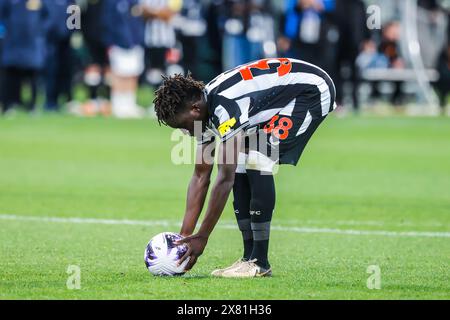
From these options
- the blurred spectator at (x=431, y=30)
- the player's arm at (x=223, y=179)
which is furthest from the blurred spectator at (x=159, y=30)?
the player's arm at (x=223, y=179)

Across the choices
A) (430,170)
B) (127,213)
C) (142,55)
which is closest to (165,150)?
(430,170)

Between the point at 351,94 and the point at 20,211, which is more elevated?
the point at 351,94

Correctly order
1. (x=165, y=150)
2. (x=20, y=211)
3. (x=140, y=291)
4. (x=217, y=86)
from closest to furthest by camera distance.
→ (x=140, y=291), (x=217, y=86), (x=20, y=211), (x=165, y=150)

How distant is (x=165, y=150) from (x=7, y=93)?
8.24 metres

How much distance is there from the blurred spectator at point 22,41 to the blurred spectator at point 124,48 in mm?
1825

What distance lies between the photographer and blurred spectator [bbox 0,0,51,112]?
26.4m

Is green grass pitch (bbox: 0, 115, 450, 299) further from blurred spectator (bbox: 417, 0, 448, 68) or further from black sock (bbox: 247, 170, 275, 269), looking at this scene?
blurred spectator (bbox: 417, 0, 448, 68)

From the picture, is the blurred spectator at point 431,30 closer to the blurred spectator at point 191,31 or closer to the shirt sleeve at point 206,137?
the blurred spectator at point 191,31

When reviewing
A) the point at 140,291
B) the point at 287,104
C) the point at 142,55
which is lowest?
the point at 140,291

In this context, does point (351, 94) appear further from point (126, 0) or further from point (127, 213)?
point (127, 213)

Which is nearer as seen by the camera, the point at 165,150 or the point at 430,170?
the point at 430,170

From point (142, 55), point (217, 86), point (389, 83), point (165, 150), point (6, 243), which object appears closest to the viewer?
point (217, 86)

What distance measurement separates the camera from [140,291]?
7.72 m

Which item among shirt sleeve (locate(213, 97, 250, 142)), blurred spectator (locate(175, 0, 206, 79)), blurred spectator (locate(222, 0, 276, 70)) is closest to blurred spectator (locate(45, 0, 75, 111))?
blurred spectator (locate(175, 0, 206, 79))
